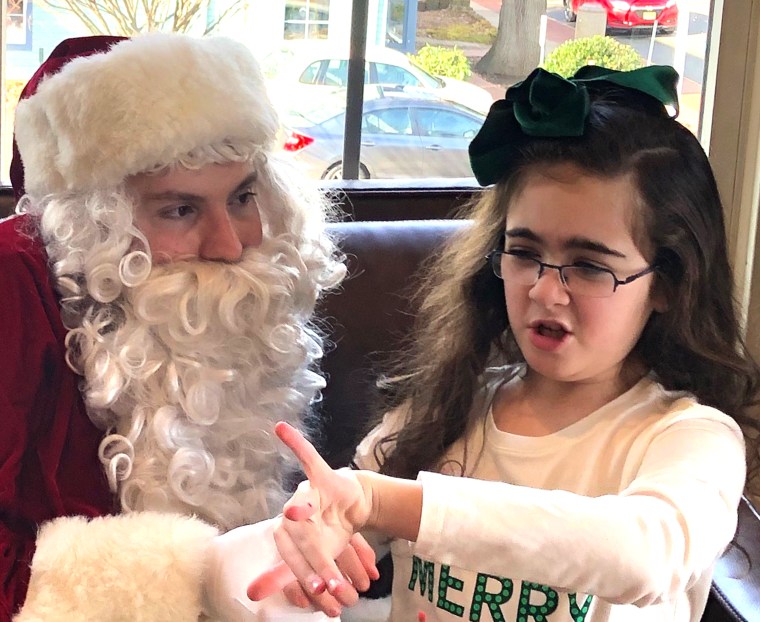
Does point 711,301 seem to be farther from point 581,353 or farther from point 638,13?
point 638,13

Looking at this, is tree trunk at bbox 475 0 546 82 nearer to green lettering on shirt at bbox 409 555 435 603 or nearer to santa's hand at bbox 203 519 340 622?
green lettering on shirt at bbox 409 555 435 603

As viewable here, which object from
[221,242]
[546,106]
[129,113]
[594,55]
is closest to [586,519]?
[546,106]

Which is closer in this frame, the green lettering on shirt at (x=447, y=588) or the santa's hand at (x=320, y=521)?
the santa's hand at (x=320, y=521)

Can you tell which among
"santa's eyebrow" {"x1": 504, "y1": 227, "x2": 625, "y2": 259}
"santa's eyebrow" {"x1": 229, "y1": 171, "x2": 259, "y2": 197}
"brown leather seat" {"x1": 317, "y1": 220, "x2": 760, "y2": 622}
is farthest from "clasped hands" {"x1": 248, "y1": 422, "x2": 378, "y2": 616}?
"brown leather seat" {"x1": 317, "y1": 220, "x2": 760, "y2": 622}

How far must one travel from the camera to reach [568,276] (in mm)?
1150

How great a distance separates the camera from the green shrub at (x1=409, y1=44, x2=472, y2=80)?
2900 millimetres

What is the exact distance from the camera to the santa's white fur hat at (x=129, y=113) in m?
1.24

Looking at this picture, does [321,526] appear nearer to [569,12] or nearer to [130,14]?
[130,14]

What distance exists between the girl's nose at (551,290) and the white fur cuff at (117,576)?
1.73 feet

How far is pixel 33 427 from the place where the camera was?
4.01 ft

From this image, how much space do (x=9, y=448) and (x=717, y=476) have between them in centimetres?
88

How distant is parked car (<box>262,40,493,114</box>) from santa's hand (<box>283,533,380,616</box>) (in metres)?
2.15

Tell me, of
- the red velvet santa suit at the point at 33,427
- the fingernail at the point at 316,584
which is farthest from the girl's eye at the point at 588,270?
the red velvet santa suit at the point at 33,427

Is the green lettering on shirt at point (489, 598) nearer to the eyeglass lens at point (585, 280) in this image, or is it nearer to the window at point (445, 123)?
the eyeglass lens at point (585, 280)
